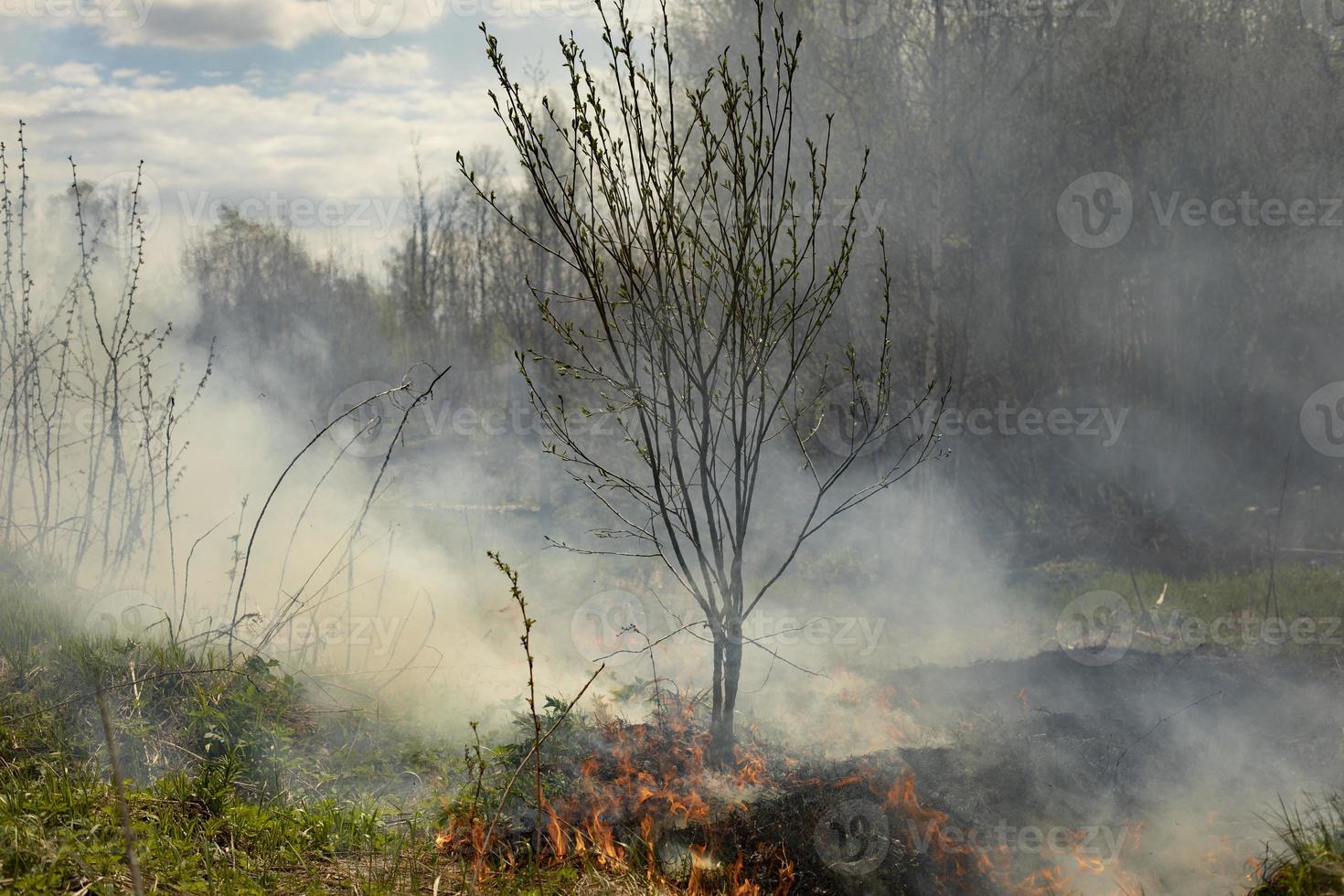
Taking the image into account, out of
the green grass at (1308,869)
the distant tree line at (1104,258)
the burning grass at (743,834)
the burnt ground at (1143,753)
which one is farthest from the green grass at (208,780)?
the distant tree line at (1104,258)

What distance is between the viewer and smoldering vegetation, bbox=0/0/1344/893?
15.9 ft

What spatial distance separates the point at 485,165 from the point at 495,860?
19916 mm

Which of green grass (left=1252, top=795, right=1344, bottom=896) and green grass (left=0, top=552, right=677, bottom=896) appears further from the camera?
green grass (left=0, top=552, right=677, bottom=896)

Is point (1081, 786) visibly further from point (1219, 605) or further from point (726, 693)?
point (1219, 605)

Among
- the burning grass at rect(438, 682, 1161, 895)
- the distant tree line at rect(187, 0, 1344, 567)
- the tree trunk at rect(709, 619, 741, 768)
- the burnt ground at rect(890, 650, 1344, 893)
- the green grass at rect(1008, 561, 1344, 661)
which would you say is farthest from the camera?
the distant tree line at rect(187, 0, 1344, 567)

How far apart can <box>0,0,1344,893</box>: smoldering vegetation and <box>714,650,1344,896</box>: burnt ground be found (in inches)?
0.9

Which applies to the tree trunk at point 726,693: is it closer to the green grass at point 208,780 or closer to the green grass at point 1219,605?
the green grass at point 208,780

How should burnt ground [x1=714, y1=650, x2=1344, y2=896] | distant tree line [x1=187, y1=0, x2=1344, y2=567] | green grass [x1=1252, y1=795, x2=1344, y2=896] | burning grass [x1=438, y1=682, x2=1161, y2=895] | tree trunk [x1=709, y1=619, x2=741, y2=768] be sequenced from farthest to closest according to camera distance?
distant tree line [x1=187, y1=0, x2=1344, y2=567]
tree trunk [x1=709, y1=619, x2=741, y2=768]
burnt ground [x1=714, y1=650, x2=1344, y2=896]
burning grass [x1=438, y1=682, x2=1161, y2=895]
green grass [x1=1252, y1=795, x2=1344, y2=896]

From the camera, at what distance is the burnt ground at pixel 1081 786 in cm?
426

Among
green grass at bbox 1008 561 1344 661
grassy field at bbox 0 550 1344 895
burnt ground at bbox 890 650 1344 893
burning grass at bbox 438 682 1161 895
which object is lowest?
green grass at bbox 1008 561 1344 661

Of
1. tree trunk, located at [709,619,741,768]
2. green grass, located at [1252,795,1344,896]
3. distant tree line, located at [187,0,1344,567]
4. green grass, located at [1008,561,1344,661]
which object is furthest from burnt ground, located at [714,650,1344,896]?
distant tree line, located at [187,0,1344,567]

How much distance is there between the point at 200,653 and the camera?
18.5 feet

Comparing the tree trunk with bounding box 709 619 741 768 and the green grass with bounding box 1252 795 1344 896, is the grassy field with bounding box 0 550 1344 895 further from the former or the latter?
the tree trunk with bounding box 709 619 741 768

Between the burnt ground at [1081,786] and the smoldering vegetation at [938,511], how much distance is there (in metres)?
0.02
